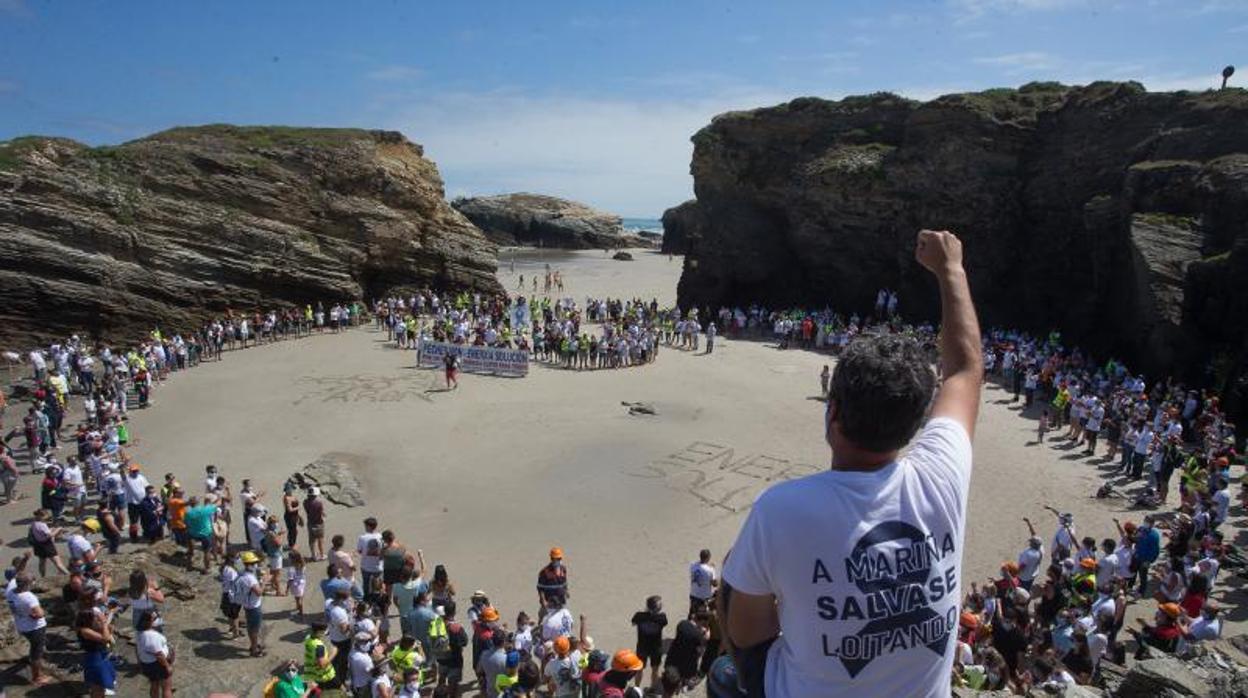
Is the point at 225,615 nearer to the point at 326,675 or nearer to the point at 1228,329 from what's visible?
the point at 326,675

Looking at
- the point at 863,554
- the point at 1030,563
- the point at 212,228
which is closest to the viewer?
the point at 863,554

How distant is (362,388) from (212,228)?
42.8 ft

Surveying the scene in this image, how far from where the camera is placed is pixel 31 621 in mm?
10031

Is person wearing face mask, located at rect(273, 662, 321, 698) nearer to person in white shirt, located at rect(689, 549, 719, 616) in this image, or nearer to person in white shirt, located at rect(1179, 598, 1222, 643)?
person in white shirt, located at rect(689, 549, 719, 616)

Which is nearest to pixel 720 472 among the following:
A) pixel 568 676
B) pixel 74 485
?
pixel 568 676

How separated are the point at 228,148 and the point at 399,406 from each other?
19.9 m

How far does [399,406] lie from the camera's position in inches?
957

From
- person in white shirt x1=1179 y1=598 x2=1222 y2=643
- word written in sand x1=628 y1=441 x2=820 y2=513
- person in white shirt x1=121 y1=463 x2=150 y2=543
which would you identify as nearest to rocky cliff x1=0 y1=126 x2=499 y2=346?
person in white shirt x1=121 y1=463 x2=150 y2=543

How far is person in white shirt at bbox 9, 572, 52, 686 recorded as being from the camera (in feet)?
32.8

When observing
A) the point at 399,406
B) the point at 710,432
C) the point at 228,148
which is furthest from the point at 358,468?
the point at 228,148

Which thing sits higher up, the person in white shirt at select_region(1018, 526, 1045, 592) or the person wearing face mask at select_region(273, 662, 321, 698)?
the person wearing face mask at select_region(273, 662, 321, 698)

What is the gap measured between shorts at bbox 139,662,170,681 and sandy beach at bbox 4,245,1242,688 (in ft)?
4.98

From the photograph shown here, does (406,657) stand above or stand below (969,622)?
below

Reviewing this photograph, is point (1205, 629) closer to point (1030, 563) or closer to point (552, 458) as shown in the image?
point (1030, 563)
